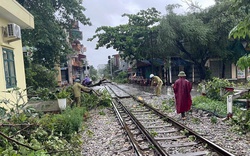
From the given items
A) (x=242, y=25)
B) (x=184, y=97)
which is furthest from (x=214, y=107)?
(x=242, y=25)

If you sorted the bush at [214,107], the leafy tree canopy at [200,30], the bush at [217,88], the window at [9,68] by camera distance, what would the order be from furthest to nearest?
the leafy tree canopy at [200,30] < the bush at [217,88] < the bush at [214,107] < the window at [9,68]

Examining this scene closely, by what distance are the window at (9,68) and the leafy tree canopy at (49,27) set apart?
717cm

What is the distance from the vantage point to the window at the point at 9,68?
779cm

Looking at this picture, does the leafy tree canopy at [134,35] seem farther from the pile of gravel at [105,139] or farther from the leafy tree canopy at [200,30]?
the pile of gravel at [105,139]

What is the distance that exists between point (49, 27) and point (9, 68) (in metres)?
9.55

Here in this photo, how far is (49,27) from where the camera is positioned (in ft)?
55.5

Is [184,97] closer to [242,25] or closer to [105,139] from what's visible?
[105,139]

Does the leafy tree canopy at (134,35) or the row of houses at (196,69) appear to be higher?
the leafy tree canopy at (134,35)

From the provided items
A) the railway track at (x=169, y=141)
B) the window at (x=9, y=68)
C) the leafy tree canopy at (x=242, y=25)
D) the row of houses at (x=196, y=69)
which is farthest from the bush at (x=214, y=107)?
the row of houses at (x=196, y=69)

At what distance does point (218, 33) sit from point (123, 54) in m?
10.9

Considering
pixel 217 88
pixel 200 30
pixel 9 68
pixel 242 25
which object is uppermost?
pixel 200 30

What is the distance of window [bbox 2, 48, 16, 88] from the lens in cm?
779

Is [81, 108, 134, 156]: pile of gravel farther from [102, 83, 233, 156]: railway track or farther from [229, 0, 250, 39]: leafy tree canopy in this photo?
[229, 0, 250, 39]: leafy tree canopy

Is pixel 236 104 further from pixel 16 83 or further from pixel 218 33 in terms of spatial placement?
pixel 218 33
